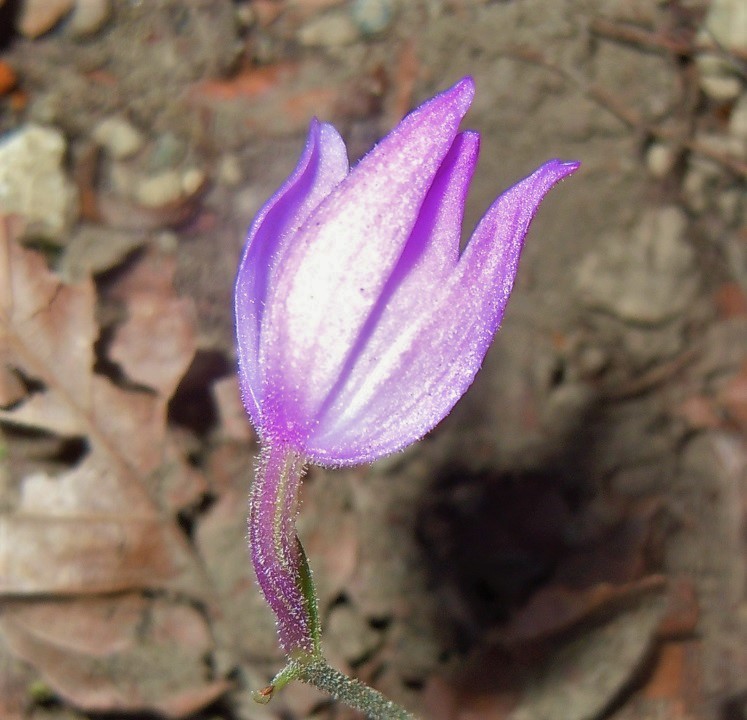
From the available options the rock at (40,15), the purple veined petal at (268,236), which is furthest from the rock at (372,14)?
the purple veined petal at (268,236)

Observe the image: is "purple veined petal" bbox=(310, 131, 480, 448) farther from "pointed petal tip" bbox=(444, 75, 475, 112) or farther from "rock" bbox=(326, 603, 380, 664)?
"rock" bbox=(326, 603, 380, 664)

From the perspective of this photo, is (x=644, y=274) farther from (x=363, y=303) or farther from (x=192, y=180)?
(x=363, y=303)

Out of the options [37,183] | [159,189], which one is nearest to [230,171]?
[159,189]

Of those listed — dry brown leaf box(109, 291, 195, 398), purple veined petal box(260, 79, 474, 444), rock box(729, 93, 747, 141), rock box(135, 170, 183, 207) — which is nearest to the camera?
purple veined petal box(260, 79, 474, 444)

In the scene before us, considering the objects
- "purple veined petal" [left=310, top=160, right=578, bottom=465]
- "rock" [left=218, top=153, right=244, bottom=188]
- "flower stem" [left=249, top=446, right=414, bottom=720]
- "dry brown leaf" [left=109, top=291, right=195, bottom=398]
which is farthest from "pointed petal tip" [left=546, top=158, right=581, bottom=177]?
"rock" [left=218, top=153, right=244, bottom=188]

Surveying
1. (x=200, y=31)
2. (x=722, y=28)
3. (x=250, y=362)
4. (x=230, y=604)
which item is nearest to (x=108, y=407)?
(x=230, y=604)

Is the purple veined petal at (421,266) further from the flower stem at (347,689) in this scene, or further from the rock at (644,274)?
the rock at (644,274)

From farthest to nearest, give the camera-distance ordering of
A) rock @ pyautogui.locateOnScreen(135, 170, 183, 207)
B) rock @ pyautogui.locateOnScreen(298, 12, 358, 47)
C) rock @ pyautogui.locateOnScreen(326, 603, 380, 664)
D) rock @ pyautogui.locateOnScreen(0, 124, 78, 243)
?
rock @ pyautogui.locateOnScreen(298, 12, 358, 47)
rock @ pyautogui.locateOnScreen(135, 170, 183, 207)
rock @ pyautogui.locateOnScreen(0, 124, 78, 243)
rock @ pyautogui.locateOnScreen(326, 603, 380, 664)
